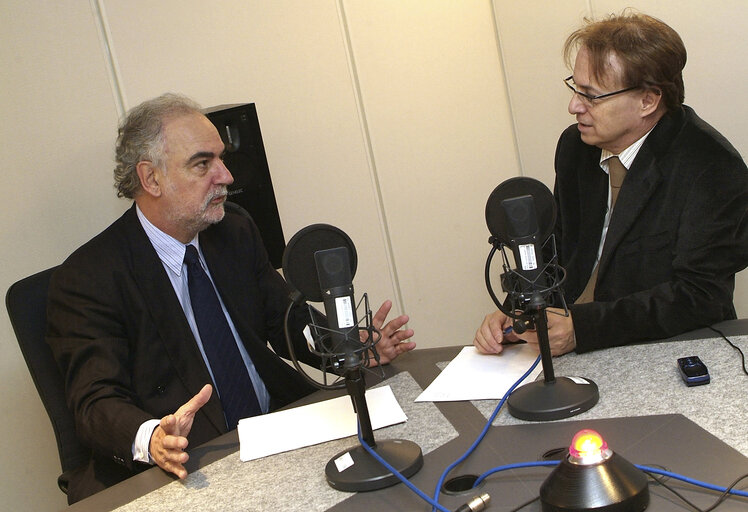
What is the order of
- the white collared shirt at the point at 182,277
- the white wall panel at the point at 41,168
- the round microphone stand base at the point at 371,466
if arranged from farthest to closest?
the white wall panel at the point at 41,168 → the white collared shirt at the point at 182,277 → the round microphone stand base at the point at 371,466

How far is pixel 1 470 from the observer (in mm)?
2457

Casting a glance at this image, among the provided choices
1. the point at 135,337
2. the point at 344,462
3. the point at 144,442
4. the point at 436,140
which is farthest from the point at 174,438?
the point at 436,140

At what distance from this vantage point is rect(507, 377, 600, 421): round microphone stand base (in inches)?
51.3

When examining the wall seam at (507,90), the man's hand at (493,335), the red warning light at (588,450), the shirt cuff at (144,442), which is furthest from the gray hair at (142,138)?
the wall seam at (507,90)

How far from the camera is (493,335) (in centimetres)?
170

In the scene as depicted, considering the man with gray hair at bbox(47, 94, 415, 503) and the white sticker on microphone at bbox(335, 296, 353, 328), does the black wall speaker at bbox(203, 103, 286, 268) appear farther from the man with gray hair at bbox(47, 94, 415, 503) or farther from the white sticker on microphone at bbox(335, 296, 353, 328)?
the white sticker on microphone at bbox(335, 296, 353, 328)

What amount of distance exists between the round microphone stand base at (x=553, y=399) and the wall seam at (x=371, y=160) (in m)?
2.05

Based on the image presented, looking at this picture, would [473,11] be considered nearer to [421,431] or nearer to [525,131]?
[525,131]

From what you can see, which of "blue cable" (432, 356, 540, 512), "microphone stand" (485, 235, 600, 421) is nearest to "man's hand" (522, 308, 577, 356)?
"blue cable" (432, 356, 540, 512)

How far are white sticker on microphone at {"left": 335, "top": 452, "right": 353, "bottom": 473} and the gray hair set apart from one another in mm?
1254

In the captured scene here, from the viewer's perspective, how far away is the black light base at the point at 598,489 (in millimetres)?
931

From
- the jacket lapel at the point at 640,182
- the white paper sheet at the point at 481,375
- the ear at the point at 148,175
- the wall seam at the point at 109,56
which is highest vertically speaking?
the wall seam at the point at 109,56

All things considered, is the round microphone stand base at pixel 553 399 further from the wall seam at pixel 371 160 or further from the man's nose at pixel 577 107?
the wall seam at pixel 371 160

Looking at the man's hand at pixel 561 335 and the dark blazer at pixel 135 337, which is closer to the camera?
the man's hand at pixel 561 335
